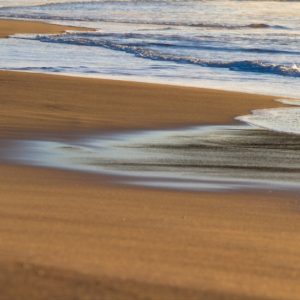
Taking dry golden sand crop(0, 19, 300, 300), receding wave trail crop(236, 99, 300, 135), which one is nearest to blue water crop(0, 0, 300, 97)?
receding wave trail crop(236, 99, 300, 135)

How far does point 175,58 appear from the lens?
74.5ft

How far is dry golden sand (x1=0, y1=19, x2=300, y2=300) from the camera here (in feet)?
13.3

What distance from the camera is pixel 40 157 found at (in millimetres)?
8664

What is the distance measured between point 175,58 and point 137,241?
17902mm

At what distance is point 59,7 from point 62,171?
50.3 m

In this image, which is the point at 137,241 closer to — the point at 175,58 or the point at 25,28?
the point at 175,58

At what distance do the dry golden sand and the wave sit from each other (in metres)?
12.9

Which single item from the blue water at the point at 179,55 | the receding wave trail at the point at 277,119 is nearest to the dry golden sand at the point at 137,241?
the receding wave trail at the point at 277,119

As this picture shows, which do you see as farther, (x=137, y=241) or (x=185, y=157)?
(x=185, y=157)

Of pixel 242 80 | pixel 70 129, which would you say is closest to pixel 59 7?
pixel 242 80

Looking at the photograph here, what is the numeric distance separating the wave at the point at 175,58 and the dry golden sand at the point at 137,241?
12.9 metres

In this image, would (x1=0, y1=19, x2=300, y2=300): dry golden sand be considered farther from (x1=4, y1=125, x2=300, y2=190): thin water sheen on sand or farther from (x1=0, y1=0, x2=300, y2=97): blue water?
(x1=0, y1=0, x2=300, y2=97): blue water

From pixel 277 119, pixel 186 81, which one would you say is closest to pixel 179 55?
pixel 186 81

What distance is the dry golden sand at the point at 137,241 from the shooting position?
159 inches
